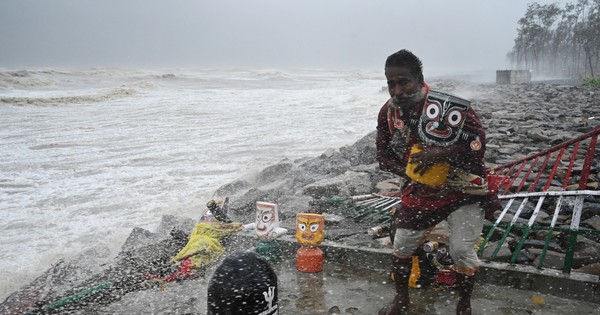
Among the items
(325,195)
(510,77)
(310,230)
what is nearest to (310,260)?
(310,230)

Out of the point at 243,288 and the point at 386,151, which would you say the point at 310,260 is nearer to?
the point at 386,151

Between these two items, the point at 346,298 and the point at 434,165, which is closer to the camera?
the point at 434,165

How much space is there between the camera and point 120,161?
1214 cm

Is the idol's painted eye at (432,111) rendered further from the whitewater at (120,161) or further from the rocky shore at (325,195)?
the whitewater at (120,161)

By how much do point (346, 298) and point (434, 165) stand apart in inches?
56.6

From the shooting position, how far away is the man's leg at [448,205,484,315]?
104 inches

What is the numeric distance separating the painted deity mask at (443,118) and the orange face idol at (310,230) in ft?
5.54

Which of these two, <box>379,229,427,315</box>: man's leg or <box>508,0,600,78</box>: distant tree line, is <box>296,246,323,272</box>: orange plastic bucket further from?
<box>508,0,600,78</box>: distant tree line

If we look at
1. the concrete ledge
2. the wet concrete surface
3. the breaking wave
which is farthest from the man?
the breaking wave

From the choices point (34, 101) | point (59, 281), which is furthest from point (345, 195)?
point (34, 101)

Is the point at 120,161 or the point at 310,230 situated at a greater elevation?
the point at 310,230

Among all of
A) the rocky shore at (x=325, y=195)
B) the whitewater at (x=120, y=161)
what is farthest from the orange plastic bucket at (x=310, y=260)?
the whitewater at (x=120, y=161)

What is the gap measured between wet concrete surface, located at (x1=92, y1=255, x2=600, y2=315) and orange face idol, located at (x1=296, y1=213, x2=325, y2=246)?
302 mm

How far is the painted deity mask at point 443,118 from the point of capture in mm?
2494
